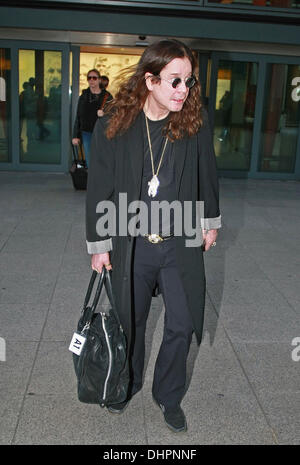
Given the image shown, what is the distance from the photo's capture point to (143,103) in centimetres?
299

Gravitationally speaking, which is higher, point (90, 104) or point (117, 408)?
point (90, 104)

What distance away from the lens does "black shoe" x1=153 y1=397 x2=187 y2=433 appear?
313 cm

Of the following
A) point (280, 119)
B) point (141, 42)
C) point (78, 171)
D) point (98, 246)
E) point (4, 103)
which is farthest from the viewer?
point (280, 119)

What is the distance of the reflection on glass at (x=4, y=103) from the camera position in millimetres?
11461

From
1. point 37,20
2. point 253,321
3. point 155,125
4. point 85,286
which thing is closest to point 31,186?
point 37,20

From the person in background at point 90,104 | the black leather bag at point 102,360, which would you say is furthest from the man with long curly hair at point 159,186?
the person in background at point 90,104

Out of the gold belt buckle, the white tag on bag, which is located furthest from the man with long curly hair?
the white tag on bag

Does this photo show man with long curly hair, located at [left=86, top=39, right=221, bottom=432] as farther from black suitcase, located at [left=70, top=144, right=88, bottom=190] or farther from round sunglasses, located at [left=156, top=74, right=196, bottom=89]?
black suitcase, located at [left=70, top=144, right=88, bottom=190]

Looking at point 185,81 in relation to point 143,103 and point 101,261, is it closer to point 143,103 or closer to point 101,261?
point 143,103

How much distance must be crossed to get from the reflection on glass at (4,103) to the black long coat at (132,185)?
9359 mm

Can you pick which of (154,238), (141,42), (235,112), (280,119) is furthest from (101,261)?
(280,119)

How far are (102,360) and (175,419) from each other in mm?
583

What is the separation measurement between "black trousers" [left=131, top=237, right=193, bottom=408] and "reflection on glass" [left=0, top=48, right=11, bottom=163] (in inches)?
376
